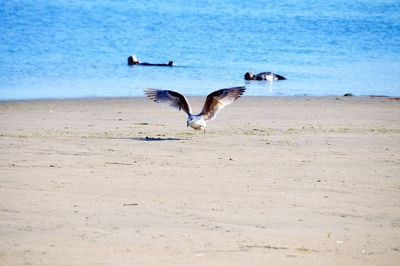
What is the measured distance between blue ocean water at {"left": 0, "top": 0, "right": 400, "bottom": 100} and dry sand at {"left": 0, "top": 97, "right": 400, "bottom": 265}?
20.9 ft

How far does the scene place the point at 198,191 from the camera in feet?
28.5

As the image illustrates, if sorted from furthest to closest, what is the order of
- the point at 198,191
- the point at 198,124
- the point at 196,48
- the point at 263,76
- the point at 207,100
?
the point at 196,48 → the point at 263,76 → the point at 207,100 → the point at 198,124 → the point at 198,191

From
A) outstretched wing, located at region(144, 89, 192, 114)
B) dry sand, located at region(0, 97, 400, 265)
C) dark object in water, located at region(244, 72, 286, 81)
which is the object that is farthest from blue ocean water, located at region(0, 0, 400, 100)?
dry sand, located at region(0, 97, 400, 265)

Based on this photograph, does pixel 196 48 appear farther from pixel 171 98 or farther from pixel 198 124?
pixel 198 124

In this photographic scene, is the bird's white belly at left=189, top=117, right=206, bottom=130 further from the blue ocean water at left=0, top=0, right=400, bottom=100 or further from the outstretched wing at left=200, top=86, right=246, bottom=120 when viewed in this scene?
the blue ocean water at left=0, top=0, right=400, bottom=100

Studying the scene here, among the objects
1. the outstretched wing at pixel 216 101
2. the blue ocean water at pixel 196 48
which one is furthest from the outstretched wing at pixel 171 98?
the blue ocean water at pixel 196 48

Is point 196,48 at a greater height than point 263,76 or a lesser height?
greater

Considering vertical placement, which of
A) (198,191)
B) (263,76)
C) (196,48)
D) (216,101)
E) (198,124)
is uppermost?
Answer: (196,48)

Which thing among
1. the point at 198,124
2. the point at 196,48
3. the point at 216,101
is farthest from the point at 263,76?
the point at 196,48

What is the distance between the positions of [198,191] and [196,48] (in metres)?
23.7

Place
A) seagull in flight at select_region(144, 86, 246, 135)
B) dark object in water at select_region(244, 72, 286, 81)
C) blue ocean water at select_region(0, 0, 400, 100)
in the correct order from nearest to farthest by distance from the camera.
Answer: seagull in flight at select_region(144, 86, 246, 135), blue ocean water at select_region(0, 0, 400, 100), dark object in water at select_region(244, 72, 286, 81)

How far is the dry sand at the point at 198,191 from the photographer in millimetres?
6844

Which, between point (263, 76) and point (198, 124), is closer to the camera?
point (198, 124)

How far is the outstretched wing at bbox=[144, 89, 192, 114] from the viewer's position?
41.1ft
